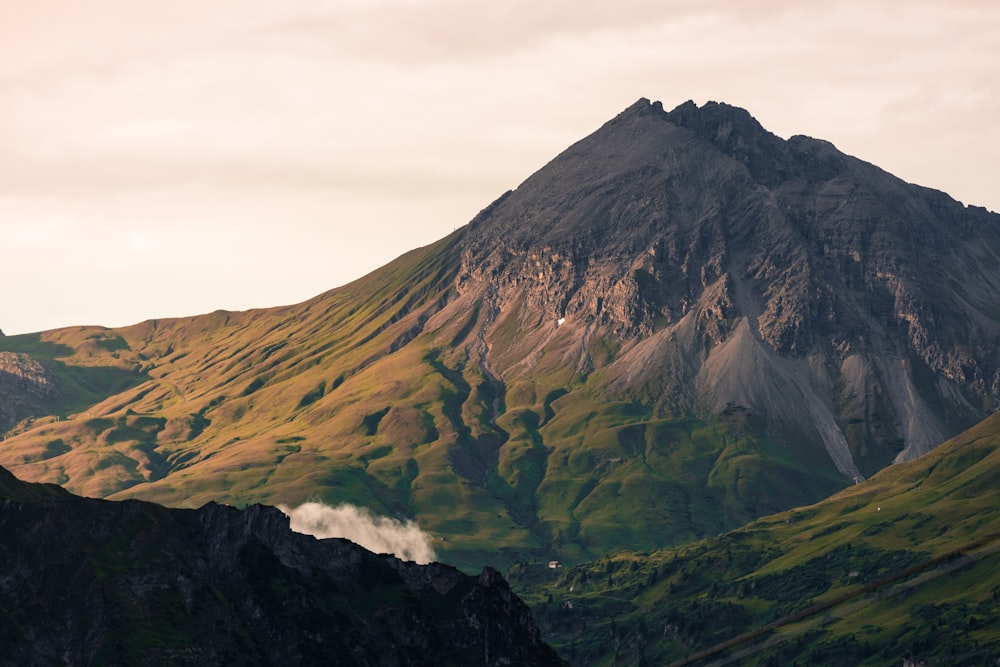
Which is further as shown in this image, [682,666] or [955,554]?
[682,666]

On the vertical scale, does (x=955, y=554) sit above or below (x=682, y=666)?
above

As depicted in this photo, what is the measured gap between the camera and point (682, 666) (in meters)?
164

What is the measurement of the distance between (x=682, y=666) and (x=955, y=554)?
3689 centimetres

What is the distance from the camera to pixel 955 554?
460 ft
